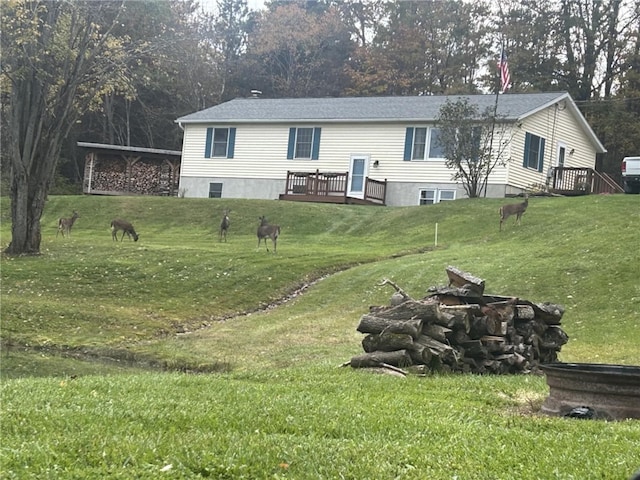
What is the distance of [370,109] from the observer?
35.6 m

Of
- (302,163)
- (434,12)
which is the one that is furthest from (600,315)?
(434,12)

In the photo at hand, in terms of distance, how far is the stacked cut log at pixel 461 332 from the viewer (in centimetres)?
979

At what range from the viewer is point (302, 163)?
118 ft

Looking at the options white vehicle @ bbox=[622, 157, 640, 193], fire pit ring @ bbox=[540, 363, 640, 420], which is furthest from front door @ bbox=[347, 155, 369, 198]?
fire pit ring @ bbox=[540, 363, 640, 420]

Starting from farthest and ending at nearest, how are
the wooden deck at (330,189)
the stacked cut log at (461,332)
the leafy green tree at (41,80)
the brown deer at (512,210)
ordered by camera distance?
the wooden deck at (330,189) < the brown deer at (512,210) < the leafy green tree at (41,80) < the stacked cut log at (461,332)

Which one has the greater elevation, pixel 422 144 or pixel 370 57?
pixel 370 57

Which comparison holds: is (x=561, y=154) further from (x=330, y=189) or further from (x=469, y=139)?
(x=330, y=189)

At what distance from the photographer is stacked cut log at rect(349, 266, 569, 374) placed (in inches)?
385

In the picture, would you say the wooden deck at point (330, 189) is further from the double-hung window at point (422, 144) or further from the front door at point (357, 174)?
the double-hung window at point (422, 144)

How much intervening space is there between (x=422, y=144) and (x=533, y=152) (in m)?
4.47

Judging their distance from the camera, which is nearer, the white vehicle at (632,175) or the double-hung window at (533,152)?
the white vehicle at (632,175)

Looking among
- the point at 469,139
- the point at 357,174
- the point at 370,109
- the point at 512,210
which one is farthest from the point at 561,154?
the point at 512,210

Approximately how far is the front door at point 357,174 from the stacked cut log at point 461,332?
22853 millimetres

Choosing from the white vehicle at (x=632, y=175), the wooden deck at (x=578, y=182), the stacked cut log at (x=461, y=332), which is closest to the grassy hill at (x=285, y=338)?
the stacked cut log at (x=461, y=332)
